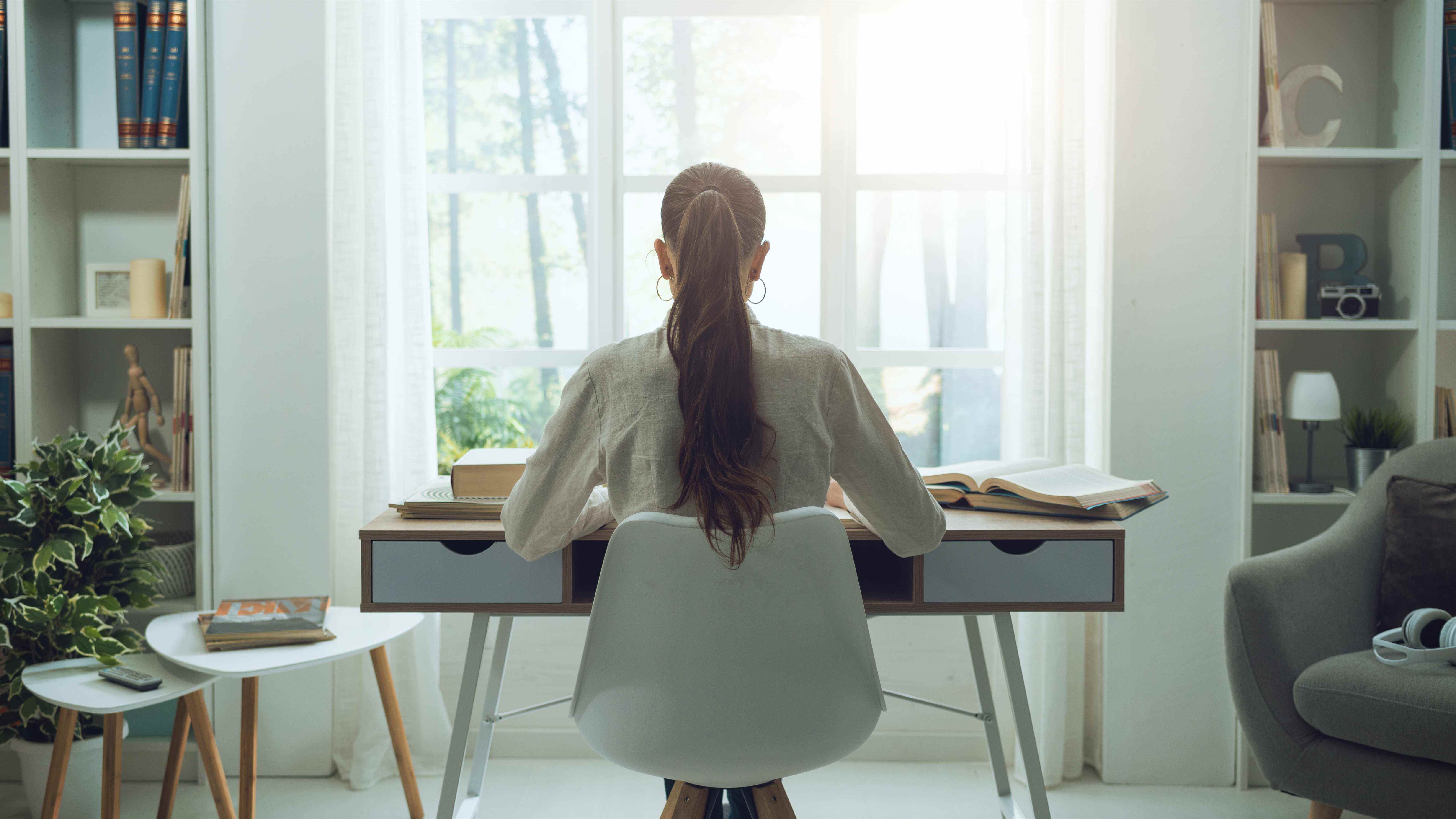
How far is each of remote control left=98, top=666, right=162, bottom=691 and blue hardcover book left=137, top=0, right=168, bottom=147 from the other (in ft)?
4.00

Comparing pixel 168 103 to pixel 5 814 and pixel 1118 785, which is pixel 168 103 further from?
pixel 1118 785

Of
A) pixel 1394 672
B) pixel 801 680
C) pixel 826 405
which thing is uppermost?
pixel 826 405

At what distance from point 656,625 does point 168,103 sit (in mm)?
1957

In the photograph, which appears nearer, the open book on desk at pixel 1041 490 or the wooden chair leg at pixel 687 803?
the wooden chair leg at pixel 687 803

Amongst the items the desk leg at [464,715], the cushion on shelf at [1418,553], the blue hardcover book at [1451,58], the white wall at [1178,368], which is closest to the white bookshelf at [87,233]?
the desk leg at [464,715]

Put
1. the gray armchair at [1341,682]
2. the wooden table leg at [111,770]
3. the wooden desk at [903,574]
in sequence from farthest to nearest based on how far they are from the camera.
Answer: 1. the wooden table leg at [111,770]
2. the gray armchair at [1341,682]
3. the wooden desk at [903,574]

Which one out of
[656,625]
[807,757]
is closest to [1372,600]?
[807,757]

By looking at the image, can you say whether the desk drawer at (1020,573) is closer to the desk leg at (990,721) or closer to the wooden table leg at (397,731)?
the desk leg at (990,721)

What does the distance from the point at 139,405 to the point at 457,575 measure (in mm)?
1415

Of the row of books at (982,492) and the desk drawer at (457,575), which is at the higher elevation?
the row of books at (982,492)

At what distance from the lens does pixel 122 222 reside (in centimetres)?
247

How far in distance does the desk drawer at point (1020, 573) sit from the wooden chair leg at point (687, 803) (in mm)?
448

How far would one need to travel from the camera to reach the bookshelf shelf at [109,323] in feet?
7.28

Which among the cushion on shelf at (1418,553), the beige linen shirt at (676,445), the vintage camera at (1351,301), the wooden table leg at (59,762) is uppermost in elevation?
the vintage camera at (1351,301)
